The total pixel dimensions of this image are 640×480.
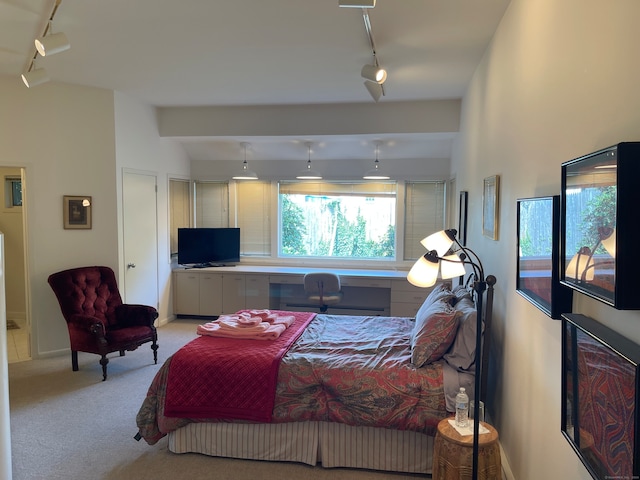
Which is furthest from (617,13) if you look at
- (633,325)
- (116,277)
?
(116,277)

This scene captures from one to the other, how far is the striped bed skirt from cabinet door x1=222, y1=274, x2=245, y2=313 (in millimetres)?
3133

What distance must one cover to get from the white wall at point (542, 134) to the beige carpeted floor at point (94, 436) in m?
1.03

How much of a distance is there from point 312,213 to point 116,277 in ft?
9.23

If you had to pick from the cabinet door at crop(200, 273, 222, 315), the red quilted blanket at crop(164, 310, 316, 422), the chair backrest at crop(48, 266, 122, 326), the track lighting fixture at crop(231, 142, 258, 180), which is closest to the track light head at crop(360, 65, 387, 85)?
the red quilted blanket at crop(164, 310, 316, 422)

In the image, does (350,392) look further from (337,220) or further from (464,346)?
(337,220)

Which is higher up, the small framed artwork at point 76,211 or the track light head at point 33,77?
the track light head at point 33,77

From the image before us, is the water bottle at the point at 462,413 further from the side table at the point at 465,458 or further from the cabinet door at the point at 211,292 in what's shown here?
the cabinet door at the point at 211,292

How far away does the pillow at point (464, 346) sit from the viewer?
8.77 ft

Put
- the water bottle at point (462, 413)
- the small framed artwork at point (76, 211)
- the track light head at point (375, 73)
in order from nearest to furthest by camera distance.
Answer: the water bottle at point (462, 413)
the track light head at point (375, 73)
the small framed artwork at point (76, 211)

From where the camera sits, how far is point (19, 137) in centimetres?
443

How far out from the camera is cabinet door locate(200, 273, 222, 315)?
600cm

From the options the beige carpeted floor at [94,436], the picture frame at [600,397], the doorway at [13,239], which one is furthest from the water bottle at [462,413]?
the doorway at [13,239]

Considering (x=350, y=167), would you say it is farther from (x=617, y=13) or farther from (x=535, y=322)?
(x=617, y=13)

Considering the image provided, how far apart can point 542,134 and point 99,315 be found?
4.27 metres
